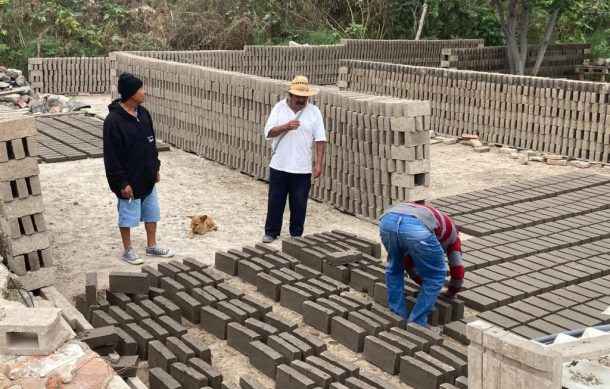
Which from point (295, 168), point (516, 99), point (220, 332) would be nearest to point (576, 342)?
point (220, 332)

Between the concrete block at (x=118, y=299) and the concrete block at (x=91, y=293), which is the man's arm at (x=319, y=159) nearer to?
the concrete block at (x=118, y=299)

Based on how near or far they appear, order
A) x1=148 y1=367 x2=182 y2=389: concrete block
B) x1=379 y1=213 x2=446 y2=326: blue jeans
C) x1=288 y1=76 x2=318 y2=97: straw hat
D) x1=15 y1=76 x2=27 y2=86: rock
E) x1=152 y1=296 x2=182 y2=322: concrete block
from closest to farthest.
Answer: x1=148 y1=367 x2=182 y2=389: concrete block, x1=379 y1=213 x2=446 y2=326: blue jeans, x1=152 y1=296 x2=182 y2=322: concrete block, x1=288 y1=76 x2=318 y2=97: straw hat, x1=15 y1=76 x2=27 y2=86: rock

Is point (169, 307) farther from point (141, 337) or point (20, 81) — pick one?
point (20, 81)

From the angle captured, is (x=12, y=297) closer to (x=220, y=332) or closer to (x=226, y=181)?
(x=220, y=332)

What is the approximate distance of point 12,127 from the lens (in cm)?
598

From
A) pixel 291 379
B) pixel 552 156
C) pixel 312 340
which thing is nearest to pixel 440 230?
pixel 312 340

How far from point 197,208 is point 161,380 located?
4931 mm

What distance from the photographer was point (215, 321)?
5.89 meters

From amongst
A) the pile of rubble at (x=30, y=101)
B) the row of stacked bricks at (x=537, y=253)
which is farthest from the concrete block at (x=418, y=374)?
the pile of rubble at (x=30, y=101)

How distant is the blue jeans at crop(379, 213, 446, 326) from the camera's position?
552cm

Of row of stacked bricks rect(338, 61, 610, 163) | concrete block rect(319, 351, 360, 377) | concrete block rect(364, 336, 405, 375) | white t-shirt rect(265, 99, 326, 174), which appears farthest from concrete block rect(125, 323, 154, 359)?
row of stacked bricks rect(338, 61, 610, 163)

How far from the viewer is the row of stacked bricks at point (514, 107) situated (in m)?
12.4

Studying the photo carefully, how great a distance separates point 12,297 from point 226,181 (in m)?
5.86

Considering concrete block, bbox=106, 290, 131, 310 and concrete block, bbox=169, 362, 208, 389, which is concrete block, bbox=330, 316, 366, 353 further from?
concrete block, bbox=106, 290, 131, 310
